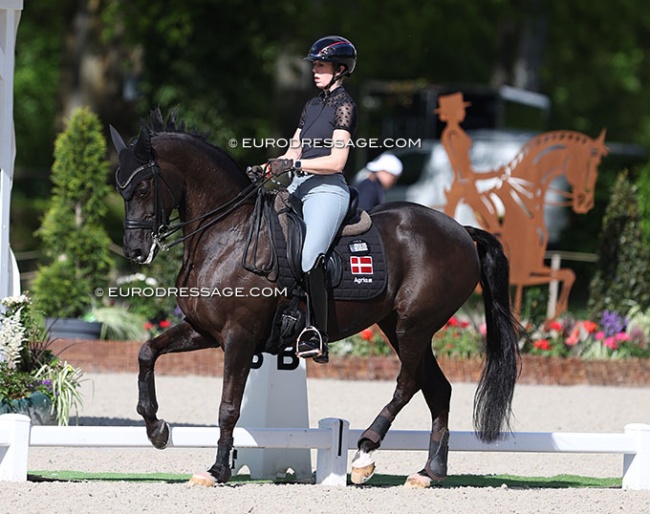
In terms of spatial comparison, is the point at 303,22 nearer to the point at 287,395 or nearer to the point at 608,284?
the point at 608,284

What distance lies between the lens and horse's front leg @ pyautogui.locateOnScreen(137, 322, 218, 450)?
7223 mm

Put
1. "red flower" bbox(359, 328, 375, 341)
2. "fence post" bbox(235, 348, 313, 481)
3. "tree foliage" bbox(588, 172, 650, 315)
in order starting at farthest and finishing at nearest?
"tree foliage" bbox(588, 172, 650, 315)
"red flower" bbox(359, 328, 375, 341)
"fence post" bbox(235, 348, 313, 481)

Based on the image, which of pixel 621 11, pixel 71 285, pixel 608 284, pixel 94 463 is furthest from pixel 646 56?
pixel 94 463

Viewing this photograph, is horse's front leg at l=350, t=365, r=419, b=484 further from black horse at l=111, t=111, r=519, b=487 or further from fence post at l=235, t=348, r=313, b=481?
fence post at l=235, t=348, r=313, b=481

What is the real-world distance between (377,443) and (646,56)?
3783 centimetres

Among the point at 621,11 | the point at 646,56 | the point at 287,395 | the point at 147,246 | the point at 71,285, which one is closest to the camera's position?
the point at 147,246

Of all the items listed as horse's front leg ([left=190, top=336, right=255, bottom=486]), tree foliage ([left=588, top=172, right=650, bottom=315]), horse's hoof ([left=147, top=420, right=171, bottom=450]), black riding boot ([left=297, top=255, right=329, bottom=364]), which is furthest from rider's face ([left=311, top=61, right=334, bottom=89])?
tree foliage ([left=588, top=172, right=650, bottom=315])

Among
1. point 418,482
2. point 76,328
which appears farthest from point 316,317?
point 76,328

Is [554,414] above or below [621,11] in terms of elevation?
below

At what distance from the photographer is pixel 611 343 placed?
1369 cm

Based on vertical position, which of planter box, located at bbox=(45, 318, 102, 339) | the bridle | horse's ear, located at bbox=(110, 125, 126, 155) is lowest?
planter box, located at bbox=(45, 318, 102, 339)

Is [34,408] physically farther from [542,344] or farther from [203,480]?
[542,344]

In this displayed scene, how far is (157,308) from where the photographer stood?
13.7 meters

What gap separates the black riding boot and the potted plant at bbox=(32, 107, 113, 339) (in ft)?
21.8
